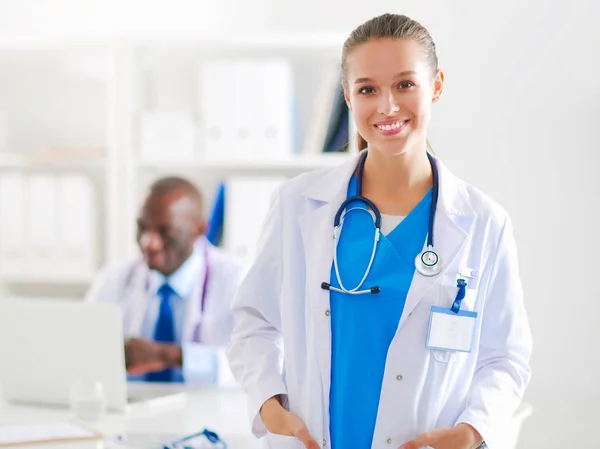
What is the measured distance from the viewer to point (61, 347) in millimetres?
1948

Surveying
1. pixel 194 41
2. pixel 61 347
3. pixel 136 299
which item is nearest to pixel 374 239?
pixel 61 347

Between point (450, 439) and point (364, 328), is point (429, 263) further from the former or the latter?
point (450, 439)

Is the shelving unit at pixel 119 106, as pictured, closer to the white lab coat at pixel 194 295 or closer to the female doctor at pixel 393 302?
the white lab coat at pixel 194 295

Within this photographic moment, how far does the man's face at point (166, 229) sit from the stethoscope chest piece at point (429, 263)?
4.97 ft

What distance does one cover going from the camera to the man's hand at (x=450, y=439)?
1.28 meters

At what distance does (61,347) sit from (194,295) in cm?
77

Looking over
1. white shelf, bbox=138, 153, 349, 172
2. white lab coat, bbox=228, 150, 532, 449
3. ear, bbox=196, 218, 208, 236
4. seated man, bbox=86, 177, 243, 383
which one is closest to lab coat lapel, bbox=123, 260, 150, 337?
seated man, bbox=86, 177, 243, 383

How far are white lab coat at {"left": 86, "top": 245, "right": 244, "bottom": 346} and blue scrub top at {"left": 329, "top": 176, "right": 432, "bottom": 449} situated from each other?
131 centimetres

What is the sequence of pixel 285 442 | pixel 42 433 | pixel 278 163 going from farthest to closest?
pixel 278 163 < pixel 42 433 < pixel 285 442

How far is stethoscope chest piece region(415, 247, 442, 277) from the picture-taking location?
133 centimetres

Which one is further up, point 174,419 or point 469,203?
point 469,203

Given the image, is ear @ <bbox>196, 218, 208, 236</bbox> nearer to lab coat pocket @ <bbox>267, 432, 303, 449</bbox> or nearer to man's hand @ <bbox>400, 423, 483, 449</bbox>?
lab coat pocket @ <bbox>267, 432, 303, 449</bbox>

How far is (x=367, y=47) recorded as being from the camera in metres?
1.32

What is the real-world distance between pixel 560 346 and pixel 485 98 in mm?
851
